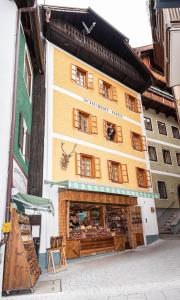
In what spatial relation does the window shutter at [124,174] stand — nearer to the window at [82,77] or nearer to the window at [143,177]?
the window at [143,177]

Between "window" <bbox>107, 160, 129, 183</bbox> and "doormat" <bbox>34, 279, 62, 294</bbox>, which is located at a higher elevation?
"window" <bbox>107, 160, 129, 183</bbox>

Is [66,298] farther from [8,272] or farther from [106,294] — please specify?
[8,272]

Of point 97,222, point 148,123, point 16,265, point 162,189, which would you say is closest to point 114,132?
point 97,222

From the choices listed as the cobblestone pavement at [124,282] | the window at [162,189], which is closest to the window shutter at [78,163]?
the cobblestone pavement at [124,282]

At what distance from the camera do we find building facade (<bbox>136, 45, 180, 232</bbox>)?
19.1 metres

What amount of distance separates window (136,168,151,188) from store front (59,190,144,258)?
1545mm

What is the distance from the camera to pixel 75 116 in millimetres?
13086

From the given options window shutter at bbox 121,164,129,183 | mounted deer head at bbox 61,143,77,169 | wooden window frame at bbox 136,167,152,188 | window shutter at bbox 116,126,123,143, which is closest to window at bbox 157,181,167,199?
wooden window frame at bbox 136,167,152,188

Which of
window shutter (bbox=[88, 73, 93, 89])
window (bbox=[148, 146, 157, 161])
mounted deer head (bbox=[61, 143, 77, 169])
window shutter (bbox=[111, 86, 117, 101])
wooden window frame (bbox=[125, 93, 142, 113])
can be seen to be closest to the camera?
mounted deer head (bbox=[61, 143, 77, 169])

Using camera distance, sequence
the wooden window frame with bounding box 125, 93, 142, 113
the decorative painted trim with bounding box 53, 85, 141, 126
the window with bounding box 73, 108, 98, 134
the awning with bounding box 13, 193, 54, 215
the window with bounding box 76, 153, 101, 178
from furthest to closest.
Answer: the wooden window frame with bounding box 125, 93, 142, 113 → the window with bounding box 73, 108, 98, 134 → the decorative painted trim with bounding box 53, 85, 141, 126 → the window with bounding box 76, 153, 101, 178 → the awning with bounding box 13, 193, 54, 215

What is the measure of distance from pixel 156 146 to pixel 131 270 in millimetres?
13814

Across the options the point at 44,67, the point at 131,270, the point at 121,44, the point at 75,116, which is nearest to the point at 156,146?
the point at 121,44

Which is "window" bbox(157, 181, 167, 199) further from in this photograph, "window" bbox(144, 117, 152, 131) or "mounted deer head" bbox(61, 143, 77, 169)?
"mounted deer head" bbox(61, 143, 77, 169)

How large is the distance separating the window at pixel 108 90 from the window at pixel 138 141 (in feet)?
9.15
